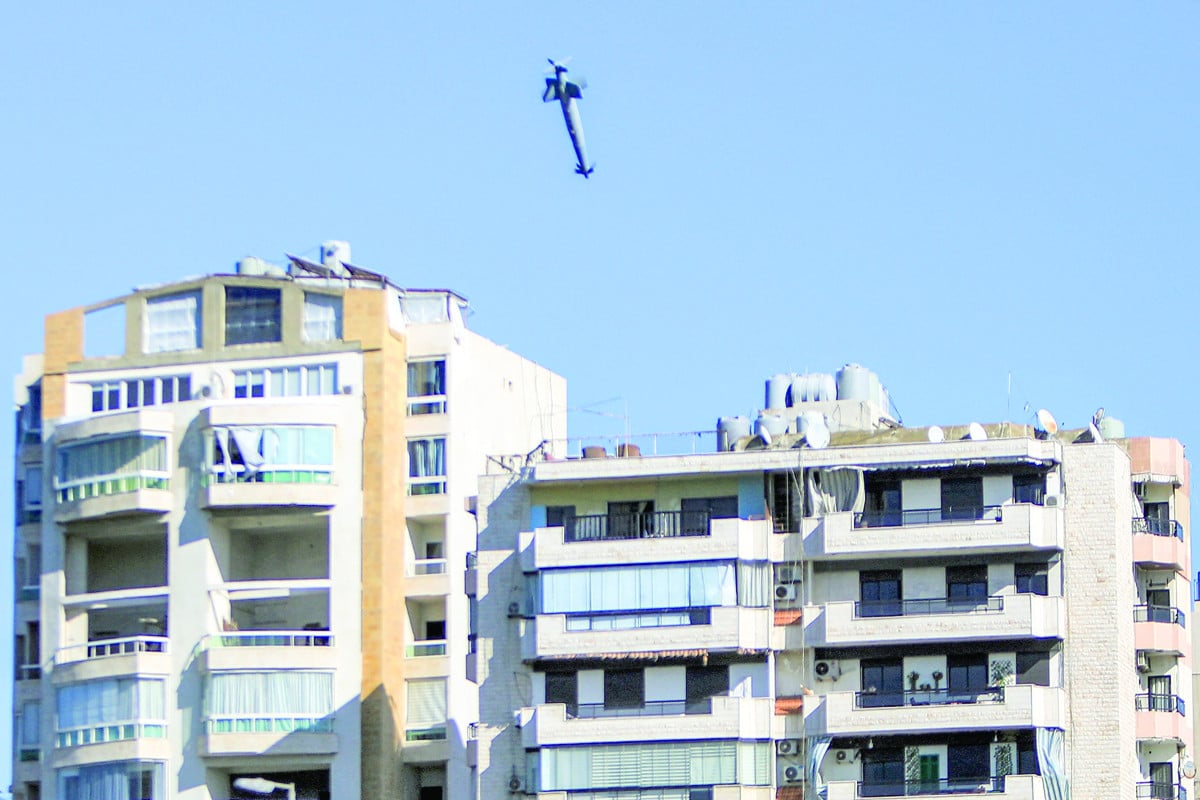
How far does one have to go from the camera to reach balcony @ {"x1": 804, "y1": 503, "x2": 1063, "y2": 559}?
89.1 meters

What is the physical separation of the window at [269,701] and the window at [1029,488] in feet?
76.8

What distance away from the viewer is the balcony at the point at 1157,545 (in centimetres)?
9406

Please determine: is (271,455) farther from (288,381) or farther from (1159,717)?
(1159,717)

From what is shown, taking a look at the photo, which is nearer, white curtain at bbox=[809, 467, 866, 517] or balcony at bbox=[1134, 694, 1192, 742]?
white curtain at bbox=[809, 467, 866, 517]

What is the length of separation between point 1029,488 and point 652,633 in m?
11.9

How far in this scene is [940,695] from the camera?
89500 millimetres

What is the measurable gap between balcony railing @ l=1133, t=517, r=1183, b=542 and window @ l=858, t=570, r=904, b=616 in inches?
340

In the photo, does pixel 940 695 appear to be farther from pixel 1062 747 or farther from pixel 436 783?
pixel 436 783

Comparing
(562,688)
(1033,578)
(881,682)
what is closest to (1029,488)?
(1033,578)

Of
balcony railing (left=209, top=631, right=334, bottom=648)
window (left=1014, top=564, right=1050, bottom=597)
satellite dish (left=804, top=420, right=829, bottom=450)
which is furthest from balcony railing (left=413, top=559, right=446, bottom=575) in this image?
window (left=1014, top=564, right=1050, bottom=597)

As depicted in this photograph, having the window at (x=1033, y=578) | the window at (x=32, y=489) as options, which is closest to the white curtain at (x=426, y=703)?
the window at (x=32, y=489)

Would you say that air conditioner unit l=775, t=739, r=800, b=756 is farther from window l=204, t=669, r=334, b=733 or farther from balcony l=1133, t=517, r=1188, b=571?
window l=204, t=669, r=334, b=733

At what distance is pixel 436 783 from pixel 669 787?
1321 centimetres

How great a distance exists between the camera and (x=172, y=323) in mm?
104938
